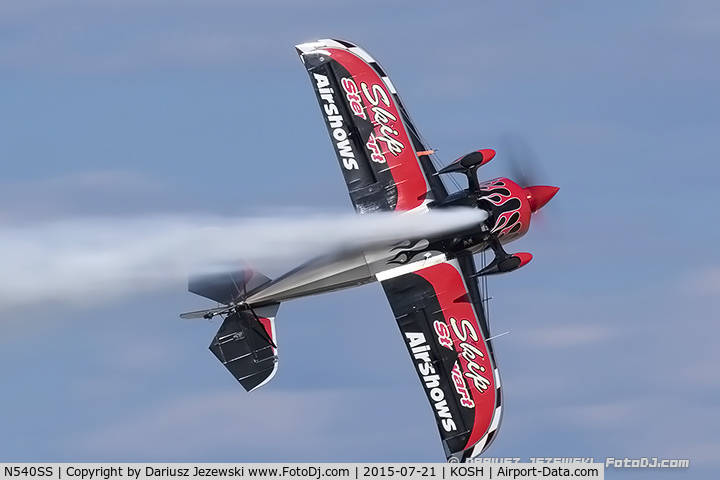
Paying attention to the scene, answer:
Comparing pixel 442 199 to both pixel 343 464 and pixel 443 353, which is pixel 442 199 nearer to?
pixel 443 353

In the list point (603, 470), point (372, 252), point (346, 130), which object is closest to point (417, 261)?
point (372, 252)

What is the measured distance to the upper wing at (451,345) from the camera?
123ft

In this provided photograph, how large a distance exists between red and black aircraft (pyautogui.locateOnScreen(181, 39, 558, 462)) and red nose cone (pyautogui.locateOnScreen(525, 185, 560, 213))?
0.02 m

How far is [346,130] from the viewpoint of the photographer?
1510 inches

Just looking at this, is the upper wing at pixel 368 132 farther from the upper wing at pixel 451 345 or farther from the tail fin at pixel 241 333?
the tail fin at pixel 241 333

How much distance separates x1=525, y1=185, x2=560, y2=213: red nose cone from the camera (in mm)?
37969

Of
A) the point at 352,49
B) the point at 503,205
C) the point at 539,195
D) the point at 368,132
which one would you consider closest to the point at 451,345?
the point at 503,205

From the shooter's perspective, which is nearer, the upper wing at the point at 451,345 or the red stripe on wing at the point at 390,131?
the upper wing at the point at 451,345

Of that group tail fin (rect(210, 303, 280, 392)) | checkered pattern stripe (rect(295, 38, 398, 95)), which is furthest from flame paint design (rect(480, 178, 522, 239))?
tail fin (rect(210, 303, 280, 392))

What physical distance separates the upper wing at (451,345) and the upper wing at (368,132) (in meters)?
1.75

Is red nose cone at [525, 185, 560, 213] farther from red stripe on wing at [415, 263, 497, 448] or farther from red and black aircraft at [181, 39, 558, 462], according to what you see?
red stripe on wing at [415, 263, 497, 448]

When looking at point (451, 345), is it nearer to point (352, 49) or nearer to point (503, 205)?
point (503, 205)

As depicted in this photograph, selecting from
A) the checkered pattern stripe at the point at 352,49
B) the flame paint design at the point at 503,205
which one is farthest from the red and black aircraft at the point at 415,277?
the checkered pattern stripe at the point at 352,49

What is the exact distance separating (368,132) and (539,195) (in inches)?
172
